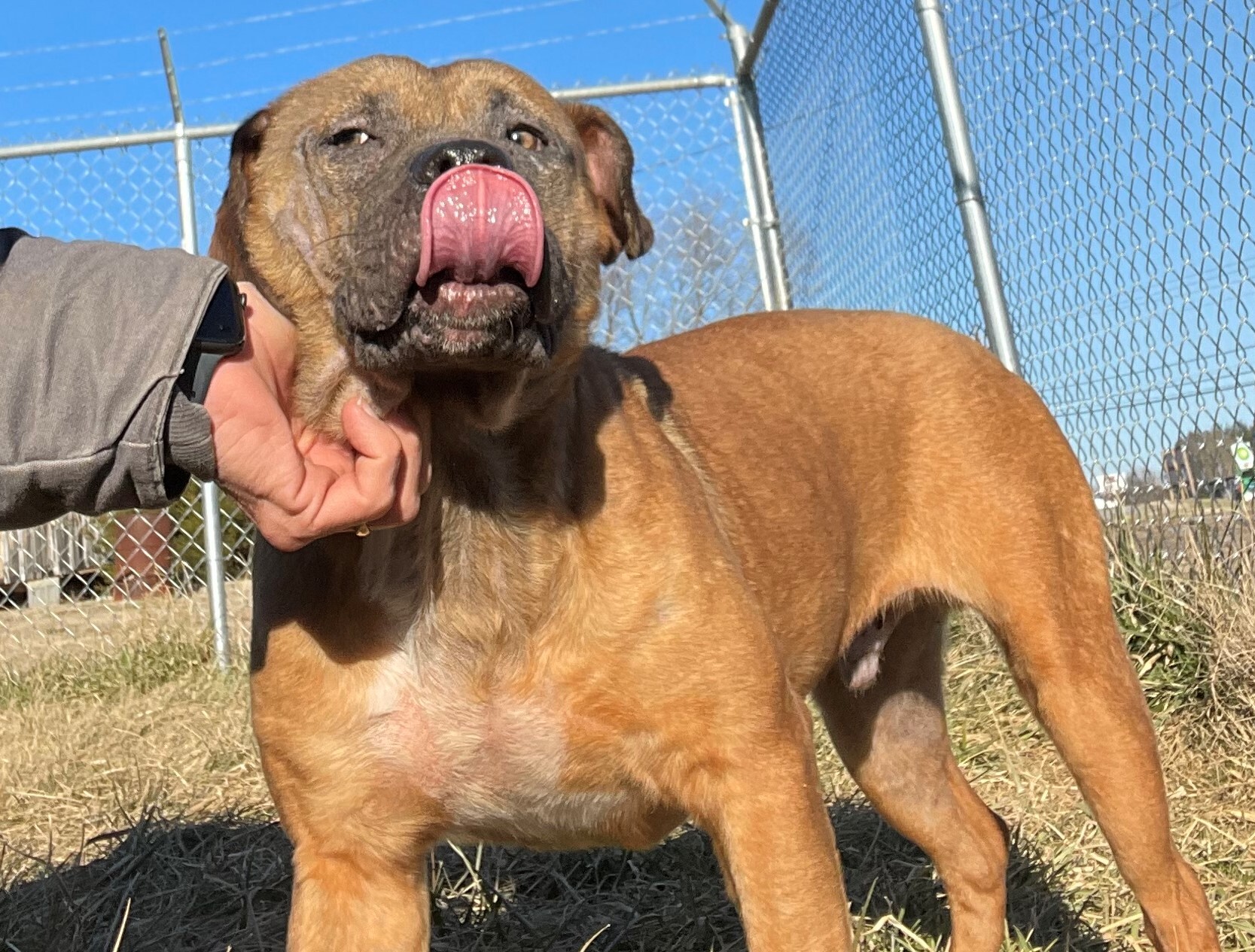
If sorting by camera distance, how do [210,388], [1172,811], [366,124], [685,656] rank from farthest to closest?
[1172,811], [366,124], [685,656], [210,388]

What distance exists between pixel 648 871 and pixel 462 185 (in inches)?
110

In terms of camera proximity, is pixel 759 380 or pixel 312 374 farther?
pixel 759 380

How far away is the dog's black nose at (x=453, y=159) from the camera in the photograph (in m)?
2.30

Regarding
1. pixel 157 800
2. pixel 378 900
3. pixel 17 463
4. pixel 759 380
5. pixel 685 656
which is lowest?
pixel 157 800

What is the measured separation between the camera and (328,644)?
2.62m

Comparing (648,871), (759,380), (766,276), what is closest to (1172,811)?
(648,871)

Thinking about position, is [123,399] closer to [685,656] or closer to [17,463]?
[17,463]

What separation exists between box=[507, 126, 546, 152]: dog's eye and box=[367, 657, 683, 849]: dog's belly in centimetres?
115

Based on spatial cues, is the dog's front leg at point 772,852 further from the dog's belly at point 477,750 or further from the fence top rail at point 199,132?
the fence top rail at point 199,132

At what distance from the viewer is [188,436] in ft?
7.06

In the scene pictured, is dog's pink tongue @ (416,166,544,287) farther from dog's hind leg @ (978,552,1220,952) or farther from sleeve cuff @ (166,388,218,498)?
dog's hind leg @ (978,552,1220,952)

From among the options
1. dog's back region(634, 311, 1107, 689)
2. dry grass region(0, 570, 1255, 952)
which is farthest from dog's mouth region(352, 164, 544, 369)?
dry grass region(0, 570, 1255, 952)

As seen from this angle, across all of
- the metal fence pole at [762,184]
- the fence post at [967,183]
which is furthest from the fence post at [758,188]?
the fence post at [967,183]

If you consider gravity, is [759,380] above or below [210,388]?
below
